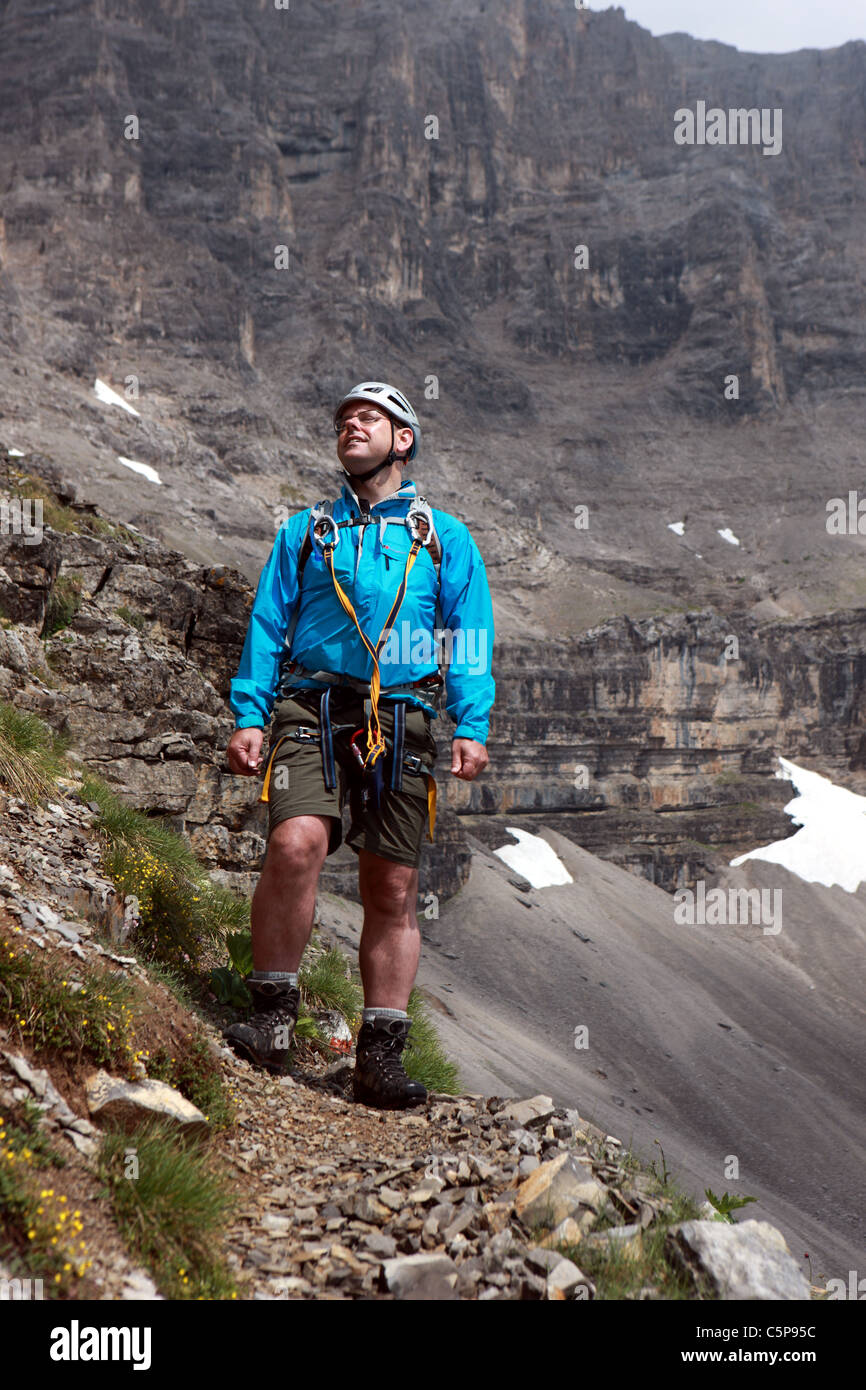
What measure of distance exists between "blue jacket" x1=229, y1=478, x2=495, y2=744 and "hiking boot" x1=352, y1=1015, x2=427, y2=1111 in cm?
155

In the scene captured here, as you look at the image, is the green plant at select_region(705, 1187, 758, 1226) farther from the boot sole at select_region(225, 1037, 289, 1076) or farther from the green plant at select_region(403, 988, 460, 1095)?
the boot sole at select_region(225, 1037, 289, 1076)

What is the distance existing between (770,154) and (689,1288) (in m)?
222

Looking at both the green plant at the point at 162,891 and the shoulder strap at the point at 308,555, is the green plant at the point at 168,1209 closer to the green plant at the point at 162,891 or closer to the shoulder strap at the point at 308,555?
the green plant at the point at 162,891

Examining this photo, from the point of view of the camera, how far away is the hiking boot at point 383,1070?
4.72 m

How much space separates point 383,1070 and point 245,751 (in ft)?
5.66

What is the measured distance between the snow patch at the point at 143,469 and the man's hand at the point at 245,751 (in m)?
95.4

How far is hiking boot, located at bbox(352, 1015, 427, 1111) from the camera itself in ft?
15.5

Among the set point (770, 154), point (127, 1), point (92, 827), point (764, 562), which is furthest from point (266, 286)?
point (92, 827)

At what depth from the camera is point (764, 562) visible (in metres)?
125

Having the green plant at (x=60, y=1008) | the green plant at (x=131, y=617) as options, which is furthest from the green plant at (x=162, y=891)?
the green plant at (x=131, y=617)

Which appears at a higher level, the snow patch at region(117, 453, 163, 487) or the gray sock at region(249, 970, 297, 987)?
the snow patch at region(117, 453, 163, 487)

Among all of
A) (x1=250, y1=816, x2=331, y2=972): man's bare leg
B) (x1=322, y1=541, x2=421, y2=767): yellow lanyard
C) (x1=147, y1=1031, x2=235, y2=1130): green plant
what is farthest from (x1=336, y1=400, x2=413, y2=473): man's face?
(x1=147, y1=1031, x2=235, y2=1130): green plant

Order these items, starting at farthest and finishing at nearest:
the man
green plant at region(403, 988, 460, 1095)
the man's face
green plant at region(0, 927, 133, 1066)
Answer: green plant at region(403, 988, 460, 1095) → the man's face → the man → green plant at region(0, 927, 133, 1066)

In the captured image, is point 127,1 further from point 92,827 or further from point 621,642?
point 92,827
